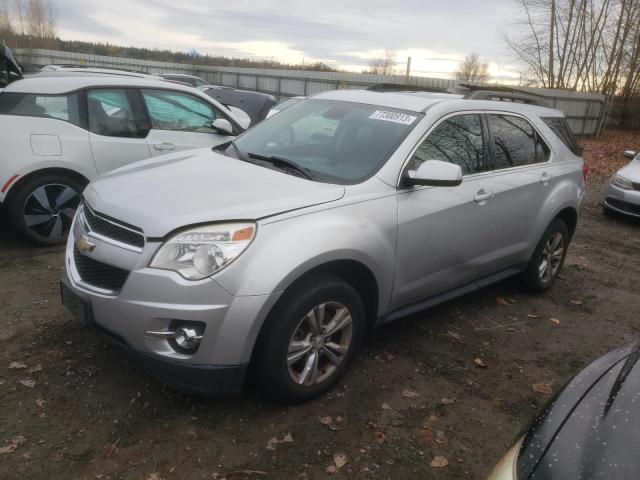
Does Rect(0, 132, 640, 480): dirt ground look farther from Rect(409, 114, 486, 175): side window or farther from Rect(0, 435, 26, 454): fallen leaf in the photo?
Rect(409, 114, 486, 175): side window

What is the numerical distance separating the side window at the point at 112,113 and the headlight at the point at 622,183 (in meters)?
7.43

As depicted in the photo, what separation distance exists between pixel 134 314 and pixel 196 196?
693mm

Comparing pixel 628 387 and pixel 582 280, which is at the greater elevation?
pixel 628 387

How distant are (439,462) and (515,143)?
2.68 meters

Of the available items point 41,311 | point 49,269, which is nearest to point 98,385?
point 41,311

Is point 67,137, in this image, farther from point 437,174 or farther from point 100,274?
point 437,174

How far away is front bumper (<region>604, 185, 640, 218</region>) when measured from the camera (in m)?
8.36

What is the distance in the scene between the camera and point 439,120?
3613 mm

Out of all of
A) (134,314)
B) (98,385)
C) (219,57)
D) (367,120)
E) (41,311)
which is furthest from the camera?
(219,57)

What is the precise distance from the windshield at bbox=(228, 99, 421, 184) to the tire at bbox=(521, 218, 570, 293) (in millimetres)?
1997

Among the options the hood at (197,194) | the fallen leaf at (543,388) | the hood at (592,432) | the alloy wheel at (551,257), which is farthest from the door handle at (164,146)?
the hood at (592,432)

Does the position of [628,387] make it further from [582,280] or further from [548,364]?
[582,280]

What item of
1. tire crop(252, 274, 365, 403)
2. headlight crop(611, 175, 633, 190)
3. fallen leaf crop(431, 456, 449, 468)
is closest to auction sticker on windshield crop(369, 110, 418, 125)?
tire crop(252, 274, 365, 403)

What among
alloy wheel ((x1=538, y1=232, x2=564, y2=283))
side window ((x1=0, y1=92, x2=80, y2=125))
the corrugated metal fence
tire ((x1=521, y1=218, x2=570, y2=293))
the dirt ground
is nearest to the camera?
the dirt ground
